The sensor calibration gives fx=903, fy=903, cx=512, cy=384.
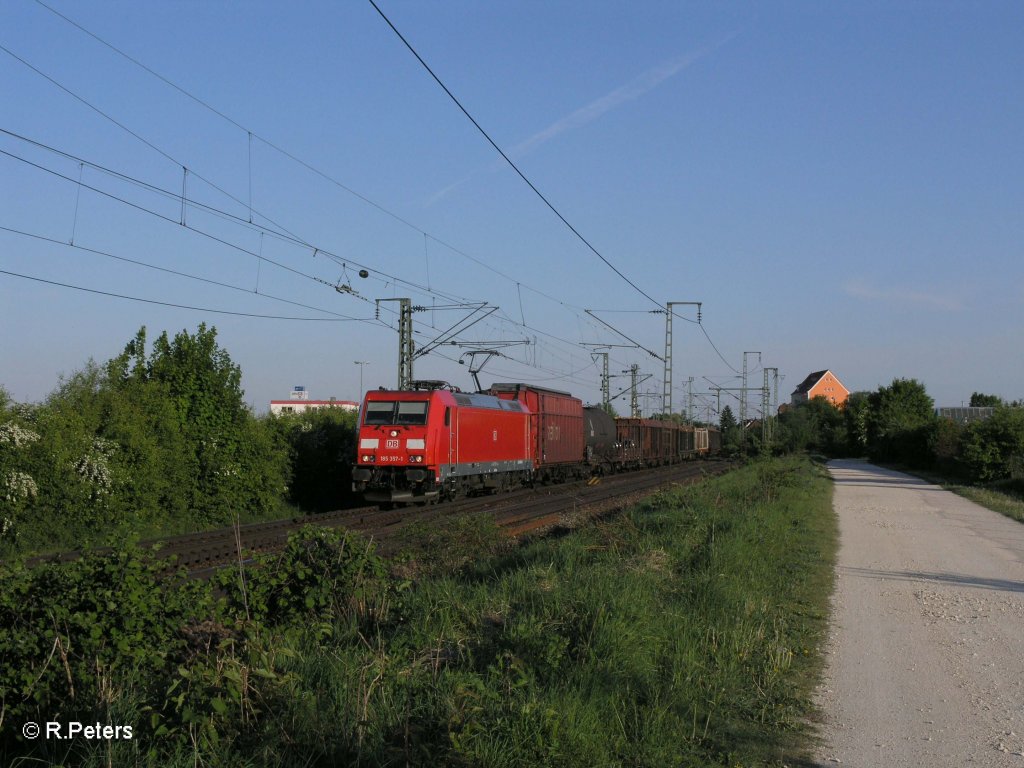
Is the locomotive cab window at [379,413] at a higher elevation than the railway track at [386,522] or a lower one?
higher

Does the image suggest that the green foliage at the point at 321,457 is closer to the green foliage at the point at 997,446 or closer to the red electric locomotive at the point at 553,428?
the red electric locomotive at the point at 553,428

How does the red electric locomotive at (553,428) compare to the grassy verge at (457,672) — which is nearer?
the grassy verge at (457,672)

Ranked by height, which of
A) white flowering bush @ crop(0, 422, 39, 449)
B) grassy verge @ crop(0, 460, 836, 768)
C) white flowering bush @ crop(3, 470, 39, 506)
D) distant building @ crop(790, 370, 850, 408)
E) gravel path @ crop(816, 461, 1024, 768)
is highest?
distant building @ crop(790, 370, 850, 408)

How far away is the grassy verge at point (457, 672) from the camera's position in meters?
4.79

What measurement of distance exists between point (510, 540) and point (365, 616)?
27.2ft

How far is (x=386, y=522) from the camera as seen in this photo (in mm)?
20125

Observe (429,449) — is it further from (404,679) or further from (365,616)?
(404,679)

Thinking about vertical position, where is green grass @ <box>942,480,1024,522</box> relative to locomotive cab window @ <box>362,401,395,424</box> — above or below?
below

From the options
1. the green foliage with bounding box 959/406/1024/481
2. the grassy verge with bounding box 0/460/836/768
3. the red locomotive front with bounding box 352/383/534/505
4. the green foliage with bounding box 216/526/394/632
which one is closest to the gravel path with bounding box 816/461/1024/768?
the grassy verge with bounding box 0/460/836/768

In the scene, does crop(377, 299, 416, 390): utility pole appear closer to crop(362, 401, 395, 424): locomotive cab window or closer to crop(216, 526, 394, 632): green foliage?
crop(362, 401, 395, 424): locomotive cab window

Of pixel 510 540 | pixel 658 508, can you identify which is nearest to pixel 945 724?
pixel 510 540

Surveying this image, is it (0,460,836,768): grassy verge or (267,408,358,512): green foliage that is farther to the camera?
(267,408,358,512): green foliage

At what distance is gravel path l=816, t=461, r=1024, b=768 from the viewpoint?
5820mm

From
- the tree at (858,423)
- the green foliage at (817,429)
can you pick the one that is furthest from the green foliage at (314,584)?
the tree at (858,423)
